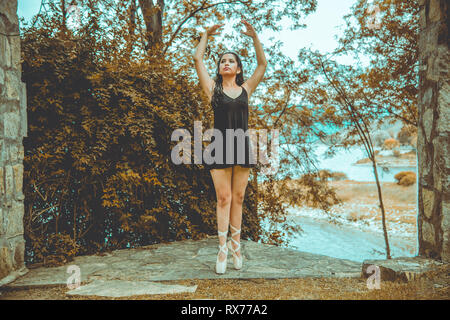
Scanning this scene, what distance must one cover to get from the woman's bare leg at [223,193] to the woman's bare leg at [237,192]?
2.7 inches

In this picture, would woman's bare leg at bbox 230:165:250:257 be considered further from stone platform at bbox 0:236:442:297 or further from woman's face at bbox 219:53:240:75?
woman's face at bbox 219:53:240:75

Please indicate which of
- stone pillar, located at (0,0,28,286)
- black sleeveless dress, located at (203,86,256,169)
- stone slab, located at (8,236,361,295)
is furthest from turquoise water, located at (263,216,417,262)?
stone pillar, located at (0,0,28,286)

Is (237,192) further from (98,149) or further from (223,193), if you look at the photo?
(98,149)

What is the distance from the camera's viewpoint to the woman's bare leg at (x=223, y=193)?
257 cm

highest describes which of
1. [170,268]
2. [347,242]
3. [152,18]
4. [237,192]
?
[152,18]

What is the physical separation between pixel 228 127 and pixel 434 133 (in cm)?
169

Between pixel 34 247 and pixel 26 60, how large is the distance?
71.3 inches

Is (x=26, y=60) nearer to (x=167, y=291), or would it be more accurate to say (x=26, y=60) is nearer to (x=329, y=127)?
(x=167, y=291)

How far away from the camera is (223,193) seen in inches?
101

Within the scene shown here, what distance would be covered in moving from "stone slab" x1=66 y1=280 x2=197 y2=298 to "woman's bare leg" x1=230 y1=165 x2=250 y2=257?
65cm

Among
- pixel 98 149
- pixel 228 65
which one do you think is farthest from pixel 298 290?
pixel 98 149

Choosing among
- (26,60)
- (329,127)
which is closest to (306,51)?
(329,127)

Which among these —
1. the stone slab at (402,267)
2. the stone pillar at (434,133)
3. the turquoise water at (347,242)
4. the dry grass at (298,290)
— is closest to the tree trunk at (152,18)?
the stone pillar at (434,133)
